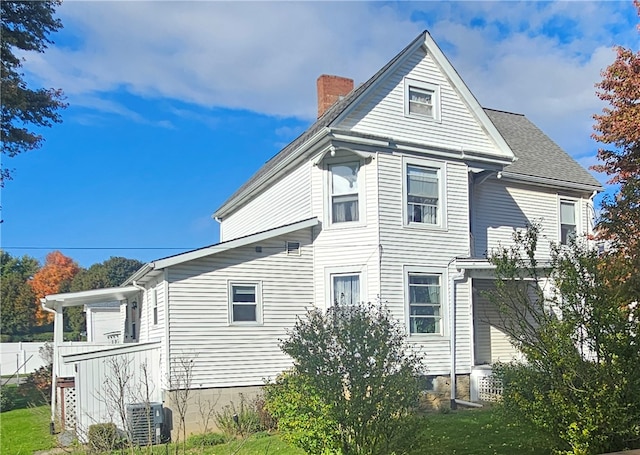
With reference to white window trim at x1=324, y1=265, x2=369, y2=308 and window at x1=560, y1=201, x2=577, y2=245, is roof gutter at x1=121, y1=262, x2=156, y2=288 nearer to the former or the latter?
white window trim at x1=324, y1=265, x2=369, y2=308

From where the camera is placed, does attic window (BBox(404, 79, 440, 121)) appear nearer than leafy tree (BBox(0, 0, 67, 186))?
No

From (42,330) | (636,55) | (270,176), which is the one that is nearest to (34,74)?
(270,176)

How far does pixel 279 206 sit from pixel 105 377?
7.26m

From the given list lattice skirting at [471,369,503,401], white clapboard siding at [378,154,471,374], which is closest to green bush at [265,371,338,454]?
white clapboard siding at [378,154,471,374]

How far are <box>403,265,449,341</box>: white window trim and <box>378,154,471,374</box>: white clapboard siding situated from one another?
1.1 inches

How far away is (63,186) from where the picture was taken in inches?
1212

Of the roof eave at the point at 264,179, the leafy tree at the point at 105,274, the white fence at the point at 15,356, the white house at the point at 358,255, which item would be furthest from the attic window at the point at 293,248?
the leafy tree at the point at 105,274

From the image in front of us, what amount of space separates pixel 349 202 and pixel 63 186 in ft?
71.8

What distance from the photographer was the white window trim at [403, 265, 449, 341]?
14664mm

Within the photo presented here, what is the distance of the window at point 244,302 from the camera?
46.0ft

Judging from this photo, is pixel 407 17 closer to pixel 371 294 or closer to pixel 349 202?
pixel 349 202

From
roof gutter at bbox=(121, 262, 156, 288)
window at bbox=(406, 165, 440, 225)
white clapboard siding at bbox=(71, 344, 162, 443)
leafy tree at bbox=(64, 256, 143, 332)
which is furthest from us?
leafy tree at bbox=(64, 256, 143, 332)

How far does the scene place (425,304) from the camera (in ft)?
49.1

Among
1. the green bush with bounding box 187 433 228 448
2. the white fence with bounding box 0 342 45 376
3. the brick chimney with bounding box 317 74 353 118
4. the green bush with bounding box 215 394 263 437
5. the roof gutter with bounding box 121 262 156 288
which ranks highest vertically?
the brick chimney with bounding box 317 74 353 118
